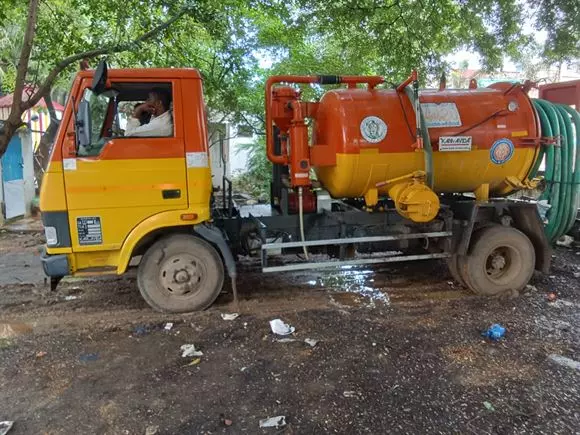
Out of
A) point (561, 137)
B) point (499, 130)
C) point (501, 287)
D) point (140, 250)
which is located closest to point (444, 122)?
point (499, 130)

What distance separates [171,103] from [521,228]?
13.7 feet

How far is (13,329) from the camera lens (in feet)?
14.4

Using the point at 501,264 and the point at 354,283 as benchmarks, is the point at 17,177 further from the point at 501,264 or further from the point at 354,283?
the point at 501,264

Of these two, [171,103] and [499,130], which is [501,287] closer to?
[499,130]

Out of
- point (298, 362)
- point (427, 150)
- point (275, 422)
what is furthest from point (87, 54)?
point (275, 422)

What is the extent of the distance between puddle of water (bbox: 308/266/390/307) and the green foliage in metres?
7.86

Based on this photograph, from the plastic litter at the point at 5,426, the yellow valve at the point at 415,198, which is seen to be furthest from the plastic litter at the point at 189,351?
the yellow valve at the point at 415,198

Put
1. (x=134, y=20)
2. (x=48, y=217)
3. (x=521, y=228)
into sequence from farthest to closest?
(x=134, y=20) < (x=521, y=228) < (x=48, y=217)

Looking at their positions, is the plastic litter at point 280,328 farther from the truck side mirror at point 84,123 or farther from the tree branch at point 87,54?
the tree branch at point 87,54

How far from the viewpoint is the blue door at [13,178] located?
9836 millimetres

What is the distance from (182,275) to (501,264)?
3.55 m

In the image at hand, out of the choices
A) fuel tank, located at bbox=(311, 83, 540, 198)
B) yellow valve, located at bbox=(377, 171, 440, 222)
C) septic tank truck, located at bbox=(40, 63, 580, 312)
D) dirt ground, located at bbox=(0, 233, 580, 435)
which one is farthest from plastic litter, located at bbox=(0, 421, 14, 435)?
yellow valve, located at bbox=(377, 171, 440, 222)

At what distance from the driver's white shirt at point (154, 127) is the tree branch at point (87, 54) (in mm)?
2937

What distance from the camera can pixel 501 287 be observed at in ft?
17.3
